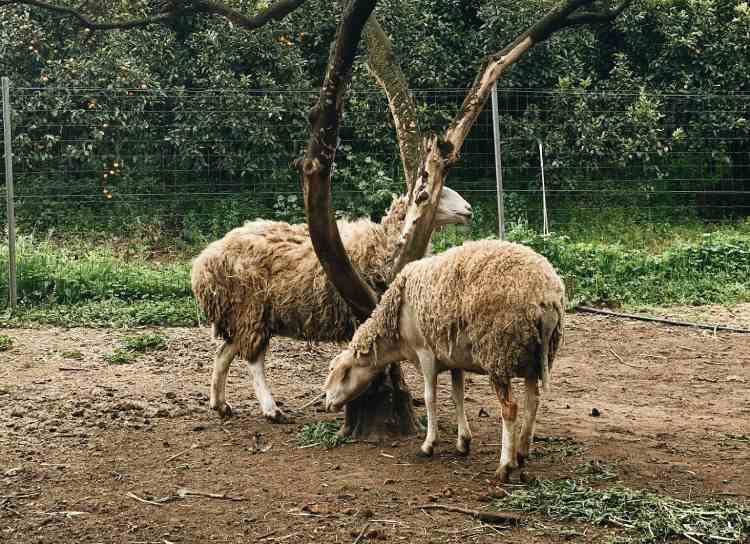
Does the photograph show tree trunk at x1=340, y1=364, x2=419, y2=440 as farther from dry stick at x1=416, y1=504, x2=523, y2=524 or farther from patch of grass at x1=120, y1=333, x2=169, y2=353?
patch of grass at x1=120, y1=333, x2=169, y2=353

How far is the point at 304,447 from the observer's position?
5656 millimetres

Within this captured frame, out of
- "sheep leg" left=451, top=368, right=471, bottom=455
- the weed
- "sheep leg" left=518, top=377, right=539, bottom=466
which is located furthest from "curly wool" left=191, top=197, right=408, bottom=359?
the weed

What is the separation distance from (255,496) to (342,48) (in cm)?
231

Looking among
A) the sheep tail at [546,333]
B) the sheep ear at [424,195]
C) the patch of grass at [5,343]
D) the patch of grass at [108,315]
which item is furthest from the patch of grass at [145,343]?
the sheep tail at [546,333]

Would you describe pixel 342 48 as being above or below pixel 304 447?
above

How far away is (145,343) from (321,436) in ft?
10.1

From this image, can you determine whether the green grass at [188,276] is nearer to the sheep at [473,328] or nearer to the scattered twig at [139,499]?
the sheep at [473,328]

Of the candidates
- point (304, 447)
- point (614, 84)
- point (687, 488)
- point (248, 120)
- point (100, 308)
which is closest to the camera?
point (687, 488)

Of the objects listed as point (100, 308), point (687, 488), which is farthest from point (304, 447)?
point (100, 308)

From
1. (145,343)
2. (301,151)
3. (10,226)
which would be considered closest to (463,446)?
(145,343)

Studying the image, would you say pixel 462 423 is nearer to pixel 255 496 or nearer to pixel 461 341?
pixel 461 341

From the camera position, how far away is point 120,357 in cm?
790

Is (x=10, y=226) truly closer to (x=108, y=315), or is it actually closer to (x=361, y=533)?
(x=108, y=315)

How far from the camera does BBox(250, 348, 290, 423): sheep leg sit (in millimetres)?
6281
